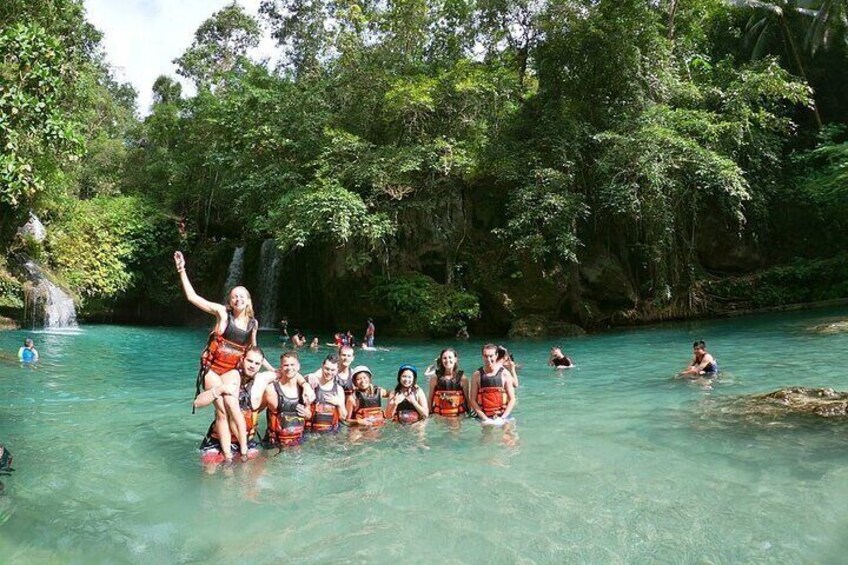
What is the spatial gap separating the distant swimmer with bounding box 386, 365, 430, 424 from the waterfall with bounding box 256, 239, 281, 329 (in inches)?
741

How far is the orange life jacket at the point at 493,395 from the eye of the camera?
304 inches

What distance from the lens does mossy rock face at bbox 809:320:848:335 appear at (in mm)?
14758

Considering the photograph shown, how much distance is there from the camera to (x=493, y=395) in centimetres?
773

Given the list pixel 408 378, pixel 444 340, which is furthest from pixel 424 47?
pixel 408 378

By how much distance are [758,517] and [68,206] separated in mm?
27678

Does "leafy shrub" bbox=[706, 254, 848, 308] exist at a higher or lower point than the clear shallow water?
higher

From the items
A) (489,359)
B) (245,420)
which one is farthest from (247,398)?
(489,359)

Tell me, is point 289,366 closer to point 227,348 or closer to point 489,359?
point 227,348

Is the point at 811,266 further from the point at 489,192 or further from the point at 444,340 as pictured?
the point at 444,340

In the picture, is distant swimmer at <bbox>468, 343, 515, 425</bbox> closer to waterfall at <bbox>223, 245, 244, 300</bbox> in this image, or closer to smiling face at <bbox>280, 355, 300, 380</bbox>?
smiling face at <bbox>280, 355, 300, 380</bbox>

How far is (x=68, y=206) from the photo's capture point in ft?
83.4

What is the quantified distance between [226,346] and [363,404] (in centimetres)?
213

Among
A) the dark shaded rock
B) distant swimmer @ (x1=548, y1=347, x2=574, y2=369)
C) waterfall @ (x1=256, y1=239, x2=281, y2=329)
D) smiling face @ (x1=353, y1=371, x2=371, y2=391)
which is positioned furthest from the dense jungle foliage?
smiling face @ (x1=353, y1=371, x2=371, y2=391)

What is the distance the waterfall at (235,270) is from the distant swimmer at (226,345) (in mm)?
22006
